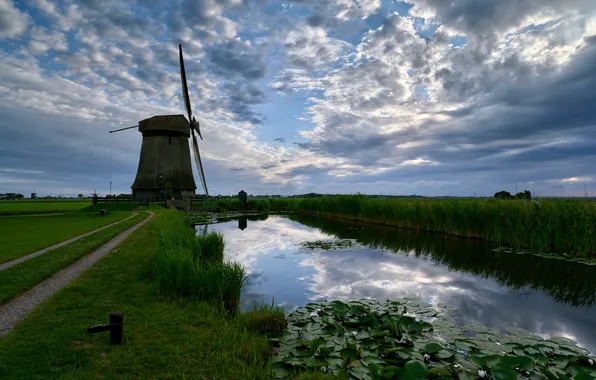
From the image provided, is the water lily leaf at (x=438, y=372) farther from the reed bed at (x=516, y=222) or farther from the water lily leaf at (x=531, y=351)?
the reed bed at (x=516, y=222)

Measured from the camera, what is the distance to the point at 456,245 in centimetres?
1488

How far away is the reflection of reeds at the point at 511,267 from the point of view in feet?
27.5

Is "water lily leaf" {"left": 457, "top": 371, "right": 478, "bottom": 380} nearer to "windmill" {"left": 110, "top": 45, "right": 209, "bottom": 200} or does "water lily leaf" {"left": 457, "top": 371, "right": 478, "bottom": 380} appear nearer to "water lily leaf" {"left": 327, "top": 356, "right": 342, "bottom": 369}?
"water lily leaf" {"left": 327, "top": 356, "right": 342, "bottom": 369}

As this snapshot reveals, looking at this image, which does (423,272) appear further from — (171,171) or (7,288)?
(171,171)

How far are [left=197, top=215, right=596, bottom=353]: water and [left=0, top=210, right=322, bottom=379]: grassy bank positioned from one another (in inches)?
79.3

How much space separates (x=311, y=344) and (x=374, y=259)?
843 centimetres

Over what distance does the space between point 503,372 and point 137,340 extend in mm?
4881

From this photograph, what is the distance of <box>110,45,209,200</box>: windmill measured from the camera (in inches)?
1447

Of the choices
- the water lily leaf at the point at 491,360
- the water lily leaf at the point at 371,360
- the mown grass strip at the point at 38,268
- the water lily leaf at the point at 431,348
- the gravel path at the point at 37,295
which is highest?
the mown grass strip at the point at 38,268

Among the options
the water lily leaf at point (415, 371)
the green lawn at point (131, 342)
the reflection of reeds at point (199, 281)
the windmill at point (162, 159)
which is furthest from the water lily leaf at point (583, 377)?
the windmill at point (162, 159)

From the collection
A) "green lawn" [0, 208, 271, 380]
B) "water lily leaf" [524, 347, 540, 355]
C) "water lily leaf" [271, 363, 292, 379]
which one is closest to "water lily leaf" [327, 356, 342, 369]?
"water lily leaf" [271, 363, 292, 379]

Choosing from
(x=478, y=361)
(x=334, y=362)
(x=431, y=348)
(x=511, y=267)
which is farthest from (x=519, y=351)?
(x=511, y=267)

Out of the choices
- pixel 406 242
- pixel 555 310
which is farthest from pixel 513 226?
pixel 555 310

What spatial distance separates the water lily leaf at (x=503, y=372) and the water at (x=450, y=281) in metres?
2.86
